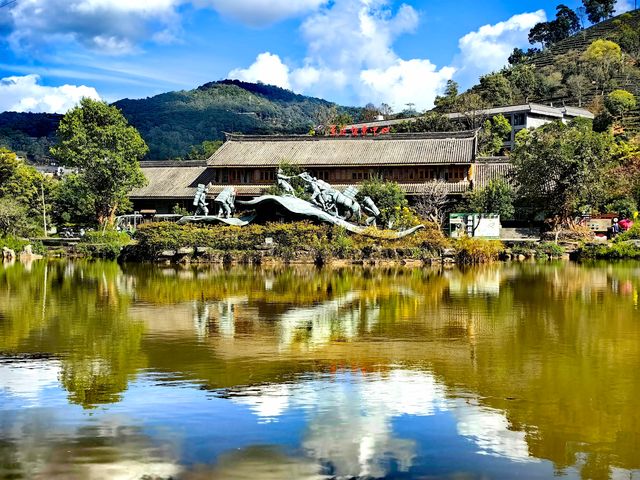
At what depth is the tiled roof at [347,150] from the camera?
49812 millimetres

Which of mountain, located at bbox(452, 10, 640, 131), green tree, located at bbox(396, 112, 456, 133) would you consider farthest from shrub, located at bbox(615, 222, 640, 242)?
mountain, located at bbox(452, 10, 640, 131)

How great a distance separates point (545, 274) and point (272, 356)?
18.3 meters

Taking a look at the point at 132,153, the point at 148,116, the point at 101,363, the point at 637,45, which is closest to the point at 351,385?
the point at 101,363

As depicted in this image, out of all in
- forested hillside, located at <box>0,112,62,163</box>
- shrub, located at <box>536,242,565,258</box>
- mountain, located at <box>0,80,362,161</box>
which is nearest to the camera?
shrub, located at <box>536,242,565,258</box>

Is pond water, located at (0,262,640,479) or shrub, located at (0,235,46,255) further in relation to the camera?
shrub, located at (0,235,46,255)

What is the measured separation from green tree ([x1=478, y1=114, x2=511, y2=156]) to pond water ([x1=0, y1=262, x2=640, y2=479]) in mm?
45908

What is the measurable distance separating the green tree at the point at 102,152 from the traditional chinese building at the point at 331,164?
675 cm

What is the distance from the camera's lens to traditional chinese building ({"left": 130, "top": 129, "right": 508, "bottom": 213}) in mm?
49469

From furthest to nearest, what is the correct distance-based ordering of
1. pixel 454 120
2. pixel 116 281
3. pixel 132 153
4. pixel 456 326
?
pixel 454 120, pixel 132 153, pixel 116 281, pixel 456 326

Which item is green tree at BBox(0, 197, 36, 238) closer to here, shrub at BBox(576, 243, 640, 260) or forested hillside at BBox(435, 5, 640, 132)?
shrub at BBox(576, 243, 640, 260)

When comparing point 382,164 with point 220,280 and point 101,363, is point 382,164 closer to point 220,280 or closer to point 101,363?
point 220,280

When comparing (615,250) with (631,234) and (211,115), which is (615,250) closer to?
(631,234)

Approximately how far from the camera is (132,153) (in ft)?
149

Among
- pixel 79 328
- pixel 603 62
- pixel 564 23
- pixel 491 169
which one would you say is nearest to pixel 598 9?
pixel 564 23
